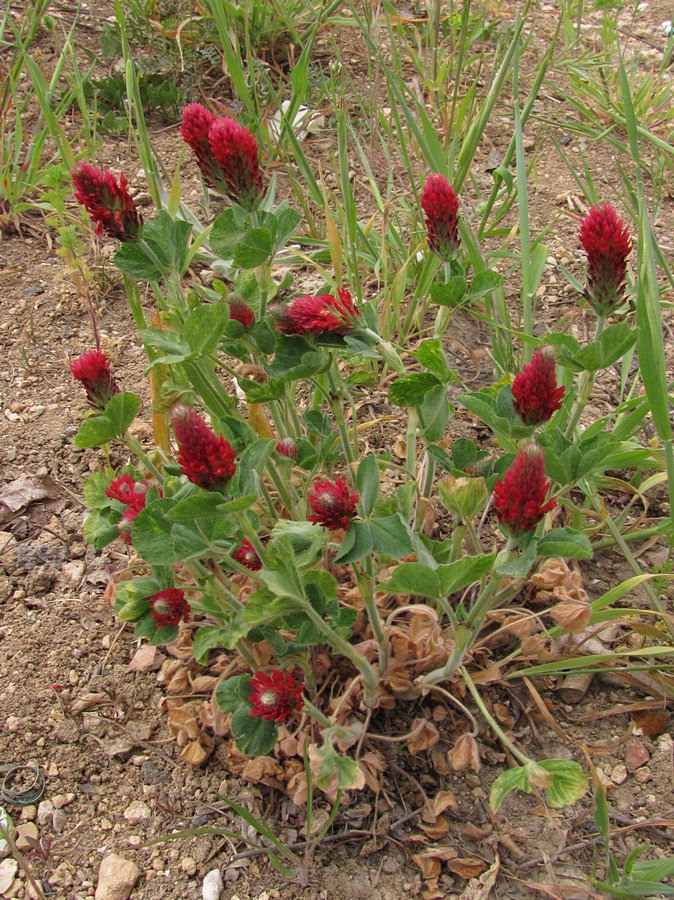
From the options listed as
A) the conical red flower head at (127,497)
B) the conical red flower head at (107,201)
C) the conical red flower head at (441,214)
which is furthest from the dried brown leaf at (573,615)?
the conical red flower head at (107,201)

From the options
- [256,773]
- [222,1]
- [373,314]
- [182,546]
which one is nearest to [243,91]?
[222,1]

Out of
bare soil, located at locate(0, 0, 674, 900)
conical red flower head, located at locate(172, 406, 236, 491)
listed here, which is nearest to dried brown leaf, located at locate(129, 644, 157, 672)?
bare soil, located at locate(0, 0, 674, 900)

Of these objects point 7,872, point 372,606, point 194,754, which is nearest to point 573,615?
point 372,606

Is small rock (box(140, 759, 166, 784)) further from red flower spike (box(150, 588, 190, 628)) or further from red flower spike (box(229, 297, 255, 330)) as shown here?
red flower spike (box(229, 297, 255, 330))

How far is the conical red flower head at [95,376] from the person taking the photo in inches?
54.3

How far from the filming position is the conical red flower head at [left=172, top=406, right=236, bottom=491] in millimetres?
1029

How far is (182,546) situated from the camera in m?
1.12

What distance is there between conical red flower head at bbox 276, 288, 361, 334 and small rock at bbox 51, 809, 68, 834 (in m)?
1.00

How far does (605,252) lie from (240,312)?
0.59 metres

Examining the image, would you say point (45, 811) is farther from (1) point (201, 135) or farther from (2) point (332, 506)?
(1) point (201, 135)

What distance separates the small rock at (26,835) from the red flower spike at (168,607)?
49 cm

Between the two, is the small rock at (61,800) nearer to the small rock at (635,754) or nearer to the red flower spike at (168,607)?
the red flower spike at (168,607)

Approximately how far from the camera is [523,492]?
1052 millimetres

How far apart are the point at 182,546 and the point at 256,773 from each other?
0.59 m
